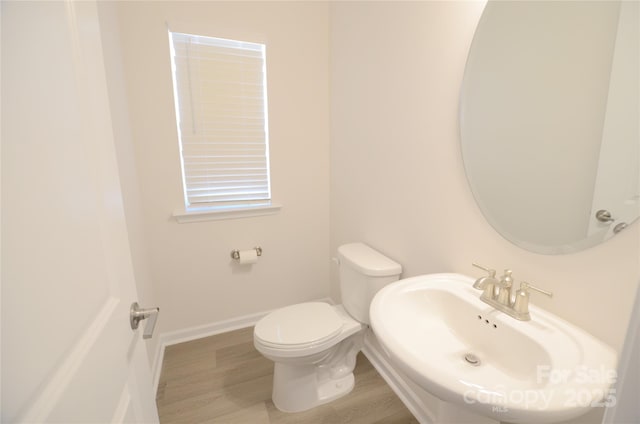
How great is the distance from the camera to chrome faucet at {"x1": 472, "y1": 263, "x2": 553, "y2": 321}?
81 centimetres

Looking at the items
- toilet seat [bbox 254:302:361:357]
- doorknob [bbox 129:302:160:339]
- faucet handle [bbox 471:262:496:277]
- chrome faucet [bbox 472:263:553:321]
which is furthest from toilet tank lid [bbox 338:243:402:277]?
doorknob [bbox 129:302:160:339]

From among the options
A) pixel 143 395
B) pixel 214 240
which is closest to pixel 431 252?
pixel 143 395

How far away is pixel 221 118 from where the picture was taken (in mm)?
1801

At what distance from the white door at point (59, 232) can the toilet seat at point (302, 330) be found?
70cm

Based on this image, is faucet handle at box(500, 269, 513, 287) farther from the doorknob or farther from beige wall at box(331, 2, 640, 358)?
the doorknob

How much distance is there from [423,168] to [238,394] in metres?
1.57

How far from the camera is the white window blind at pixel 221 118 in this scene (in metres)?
1.69

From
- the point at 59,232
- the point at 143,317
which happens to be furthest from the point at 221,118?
the point at 59,232

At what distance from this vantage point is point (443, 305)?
1.00 m

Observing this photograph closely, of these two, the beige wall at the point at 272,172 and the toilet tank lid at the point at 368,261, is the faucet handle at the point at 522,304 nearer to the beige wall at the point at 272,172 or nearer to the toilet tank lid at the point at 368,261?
the toilet tank lid at the point at 368,261

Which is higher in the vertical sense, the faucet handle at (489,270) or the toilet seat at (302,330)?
the faucet handle at (489,270)

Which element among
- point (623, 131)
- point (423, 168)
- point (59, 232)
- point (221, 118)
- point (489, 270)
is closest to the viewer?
point (59, 232)

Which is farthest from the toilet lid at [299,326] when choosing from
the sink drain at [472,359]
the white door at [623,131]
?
the white door at [623,131]

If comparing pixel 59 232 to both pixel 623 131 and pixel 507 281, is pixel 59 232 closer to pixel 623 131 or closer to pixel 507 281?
pixel 507 281
